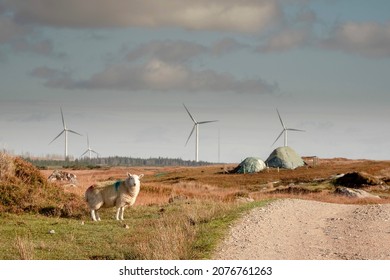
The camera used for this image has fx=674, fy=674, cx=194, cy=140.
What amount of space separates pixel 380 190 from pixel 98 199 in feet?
119

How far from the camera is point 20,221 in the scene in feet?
94.3

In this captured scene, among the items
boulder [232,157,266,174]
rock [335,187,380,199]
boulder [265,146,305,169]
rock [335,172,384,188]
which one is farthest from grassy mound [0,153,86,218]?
boulder [265,146,305,169]

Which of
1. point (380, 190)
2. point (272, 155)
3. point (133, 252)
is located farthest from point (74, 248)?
point (272, 155)

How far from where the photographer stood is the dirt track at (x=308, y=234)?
18.9 metres

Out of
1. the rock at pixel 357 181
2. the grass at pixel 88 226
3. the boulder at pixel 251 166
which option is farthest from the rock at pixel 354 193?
the boulder at pixel 251 166

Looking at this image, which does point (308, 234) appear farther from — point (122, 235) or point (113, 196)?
point (113, 196)

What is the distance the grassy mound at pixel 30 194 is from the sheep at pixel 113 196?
1559mm

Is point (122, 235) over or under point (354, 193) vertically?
under

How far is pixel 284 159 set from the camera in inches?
4003

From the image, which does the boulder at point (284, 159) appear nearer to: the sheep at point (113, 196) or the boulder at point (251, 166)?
the boulder at point (251, 166)

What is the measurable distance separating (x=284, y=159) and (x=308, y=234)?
79.3 meters

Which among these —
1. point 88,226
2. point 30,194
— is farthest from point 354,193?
point 88,226

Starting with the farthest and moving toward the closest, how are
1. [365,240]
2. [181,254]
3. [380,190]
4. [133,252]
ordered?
[380,190] < [365,240] < [133,252] < [181,254]
